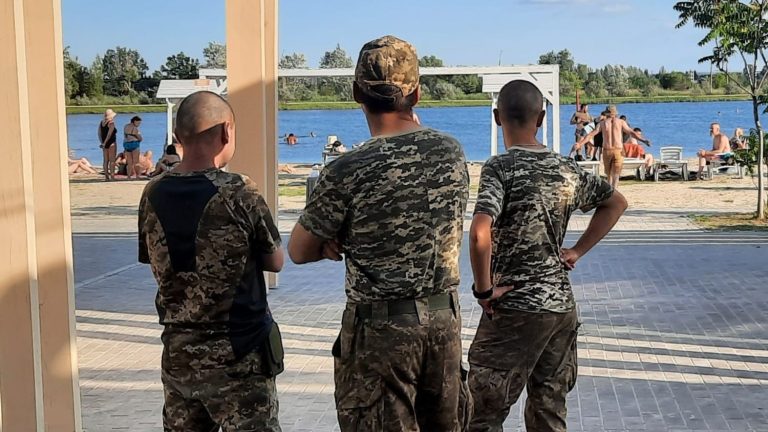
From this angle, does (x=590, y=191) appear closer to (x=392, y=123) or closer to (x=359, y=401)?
(x=392, y=123)

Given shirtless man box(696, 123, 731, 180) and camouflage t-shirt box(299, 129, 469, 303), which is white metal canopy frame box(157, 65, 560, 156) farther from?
camouflage t-shirt box(299, 129, 469, 303)

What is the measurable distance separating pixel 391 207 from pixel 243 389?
2.97 ft

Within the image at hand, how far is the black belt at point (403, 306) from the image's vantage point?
3.26 meters

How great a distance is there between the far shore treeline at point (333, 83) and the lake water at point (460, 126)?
1166mm

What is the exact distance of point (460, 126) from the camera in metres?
67.3

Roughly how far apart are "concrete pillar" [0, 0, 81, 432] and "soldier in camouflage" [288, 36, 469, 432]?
4.57 feet

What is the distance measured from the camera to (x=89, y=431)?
550 cm

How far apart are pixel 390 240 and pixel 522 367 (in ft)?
3.78

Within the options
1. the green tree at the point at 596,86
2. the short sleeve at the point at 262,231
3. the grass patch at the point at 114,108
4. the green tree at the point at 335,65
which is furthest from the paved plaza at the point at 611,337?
the green tree at the point at 596,86

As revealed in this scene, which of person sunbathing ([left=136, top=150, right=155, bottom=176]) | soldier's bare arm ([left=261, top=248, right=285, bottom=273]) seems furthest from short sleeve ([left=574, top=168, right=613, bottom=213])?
person sunbathing ([left=136, top=150, right=155, bottom=176])

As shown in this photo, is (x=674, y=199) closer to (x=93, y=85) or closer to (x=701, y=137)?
(x=93, y=85)

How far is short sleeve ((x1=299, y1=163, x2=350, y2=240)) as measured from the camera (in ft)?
10.5

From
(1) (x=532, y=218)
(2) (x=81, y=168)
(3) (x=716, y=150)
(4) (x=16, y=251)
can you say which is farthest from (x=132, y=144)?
(1) (x=532, y=218)

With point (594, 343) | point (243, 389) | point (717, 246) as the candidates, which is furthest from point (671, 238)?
point (243, 389)
